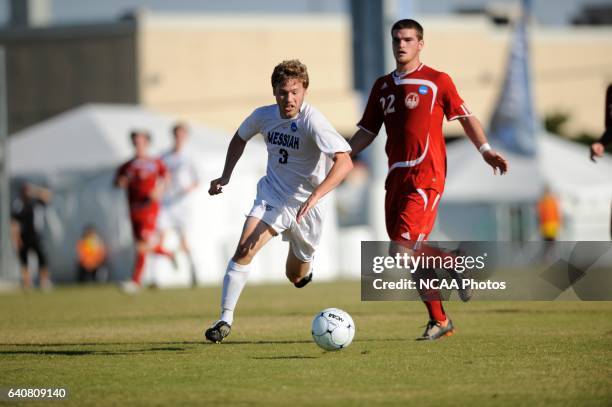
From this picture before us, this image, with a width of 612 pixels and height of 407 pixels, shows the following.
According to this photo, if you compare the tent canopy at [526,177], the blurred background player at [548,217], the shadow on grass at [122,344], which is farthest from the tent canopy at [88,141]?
the shadow on grass at [122,344]

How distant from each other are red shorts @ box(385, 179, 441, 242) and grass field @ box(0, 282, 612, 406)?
0.92 m

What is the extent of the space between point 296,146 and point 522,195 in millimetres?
27122

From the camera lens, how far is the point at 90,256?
2767cm

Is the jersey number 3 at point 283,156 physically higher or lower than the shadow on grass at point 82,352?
higher

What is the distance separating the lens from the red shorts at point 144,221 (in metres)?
20.0

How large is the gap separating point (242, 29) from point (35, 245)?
1355 inches

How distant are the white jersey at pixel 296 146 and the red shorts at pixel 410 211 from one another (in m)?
0.63

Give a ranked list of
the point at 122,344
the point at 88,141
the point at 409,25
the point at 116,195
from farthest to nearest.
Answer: the point at 88,141, the point at 116,195, the point at 122,344, the point at 409,25

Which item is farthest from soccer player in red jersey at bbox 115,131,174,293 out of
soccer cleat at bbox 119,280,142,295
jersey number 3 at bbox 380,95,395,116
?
jersey number 3 at bbox 380,95,395,116

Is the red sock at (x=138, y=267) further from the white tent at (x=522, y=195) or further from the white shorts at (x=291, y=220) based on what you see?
the white tent at (x=522, y=195)

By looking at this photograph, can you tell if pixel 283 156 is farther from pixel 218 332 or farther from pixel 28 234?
pixel 28 234

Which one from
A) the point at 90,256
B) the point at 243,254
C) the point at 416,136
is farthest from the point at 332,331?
the point at 90,256

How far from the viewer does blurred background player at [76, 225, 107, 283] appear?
2717 cm

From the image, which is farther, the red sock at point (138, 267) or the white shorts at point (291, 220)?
the red sock at point (138, 267)
